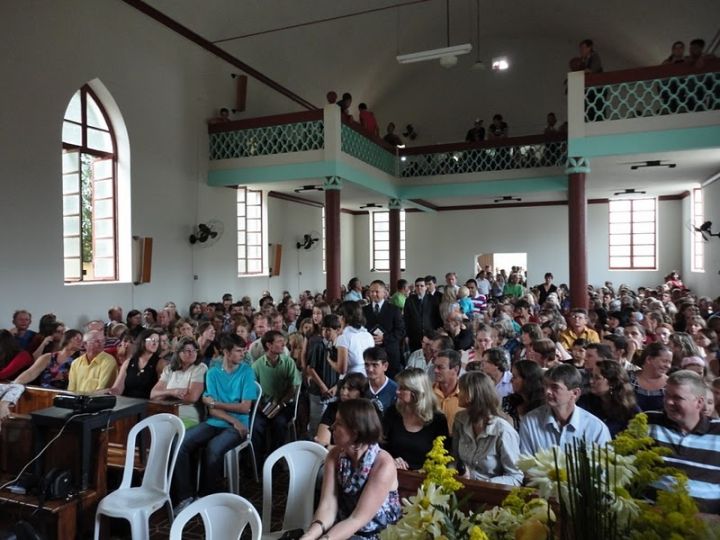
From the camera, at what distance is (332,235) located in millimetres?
10281

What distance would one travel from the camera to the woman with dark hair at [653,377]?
378cm

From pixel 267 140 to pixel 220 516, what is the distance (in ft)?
30.6

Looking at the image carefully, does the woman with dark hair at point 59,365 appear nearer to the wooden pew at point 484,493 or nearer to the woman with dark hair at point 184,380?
the woman with dark hair at point 184,380

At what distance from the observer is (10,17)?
7.53m

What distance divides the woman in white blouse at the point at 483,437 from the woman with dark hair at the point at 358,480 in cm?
60

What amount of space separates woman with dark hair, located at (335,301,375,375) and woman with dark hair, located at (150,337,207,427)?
1254 millimetres

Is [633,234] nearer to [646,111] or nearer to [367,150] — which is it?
[646,111]

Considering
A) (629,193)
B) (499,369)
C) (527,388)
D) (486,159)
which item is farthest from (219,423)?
(629,193)

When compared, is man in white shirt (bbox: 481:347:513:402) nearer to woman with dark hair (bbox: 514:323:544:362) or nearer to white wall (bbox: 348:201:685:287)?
woman with dark hair (bbox: 514:323:544:362)

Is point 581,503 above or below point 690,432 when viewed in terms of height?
above

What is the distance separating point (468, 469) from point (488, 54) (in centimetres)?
1646

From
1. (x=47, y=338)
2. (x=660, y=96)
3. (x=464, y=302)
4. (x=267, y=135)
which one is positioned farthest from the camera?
(x=267, y=135)


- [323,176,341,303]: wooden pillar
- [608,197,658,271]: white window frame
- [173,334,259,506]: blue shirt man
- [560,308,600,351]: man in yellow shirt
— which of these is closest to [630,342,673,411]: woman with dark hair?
[560,308,600,351]: man in yellow shirt

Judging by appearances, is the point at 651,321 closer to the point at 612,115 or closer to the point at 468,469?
the point at 612,115
